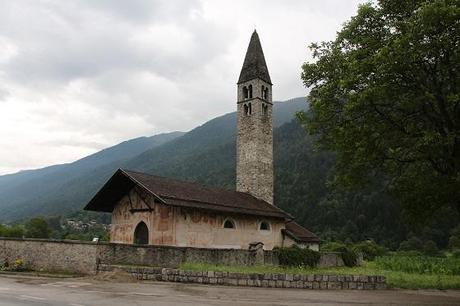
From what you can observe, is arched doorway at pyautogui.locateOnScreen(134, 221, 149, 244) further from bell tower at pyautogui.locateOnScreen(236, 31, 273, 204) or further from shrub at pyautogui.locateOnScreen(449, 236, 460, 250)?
shrub at pyautogui.locateOnScreen(449, 236, 460, 250)

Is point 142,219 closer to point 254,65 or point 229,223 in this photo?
point 229,223

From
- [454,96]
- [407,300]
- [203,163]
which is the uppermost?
[203,163]

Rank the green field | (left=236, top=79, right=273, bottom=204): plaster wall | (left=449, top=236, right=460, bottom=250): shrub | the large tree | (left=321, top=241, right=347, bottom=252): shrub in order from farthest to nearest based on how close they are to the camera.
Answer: (left=449, top=236, right=460, bottom=250): shrub < (left=321, top=241, right=347, bottom=252): shrub < (left=236, top=79, right=273, bottom=204): plaster wall < the green field < the large tree

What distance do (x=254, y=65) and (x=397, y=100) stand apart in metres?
24.2

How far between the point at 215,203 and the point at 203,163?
109 metres

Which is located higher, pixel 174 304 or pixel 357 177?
pixel 357 177

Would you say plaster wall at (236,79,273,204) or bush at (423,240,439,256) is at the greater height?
plaster wall at (236,79,273,204)

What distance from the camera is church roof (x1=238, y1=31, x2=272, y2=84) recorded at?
4038 cm

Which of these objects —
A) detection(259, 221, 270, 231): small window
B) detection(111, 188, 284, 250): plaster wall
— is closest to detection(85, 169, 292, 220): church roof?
detection(111, 188, 284, 250): plaster wall

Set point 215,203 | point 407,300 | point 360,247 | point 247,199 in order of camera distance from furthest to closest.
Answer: point 360,247
point 247,199
point 215,203
point 407,300

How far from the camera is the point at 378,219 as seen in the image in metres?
84.4

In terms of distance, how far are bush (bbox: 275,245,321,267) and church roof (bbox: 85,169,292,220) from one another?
3188mm

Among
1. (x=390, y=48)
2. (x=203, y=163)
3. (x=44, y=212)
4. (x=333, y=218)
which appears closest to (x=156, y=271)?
(x=390, y=48)

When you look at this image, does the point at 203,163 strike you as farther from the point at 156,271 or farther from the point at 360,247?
the point at 156,271
